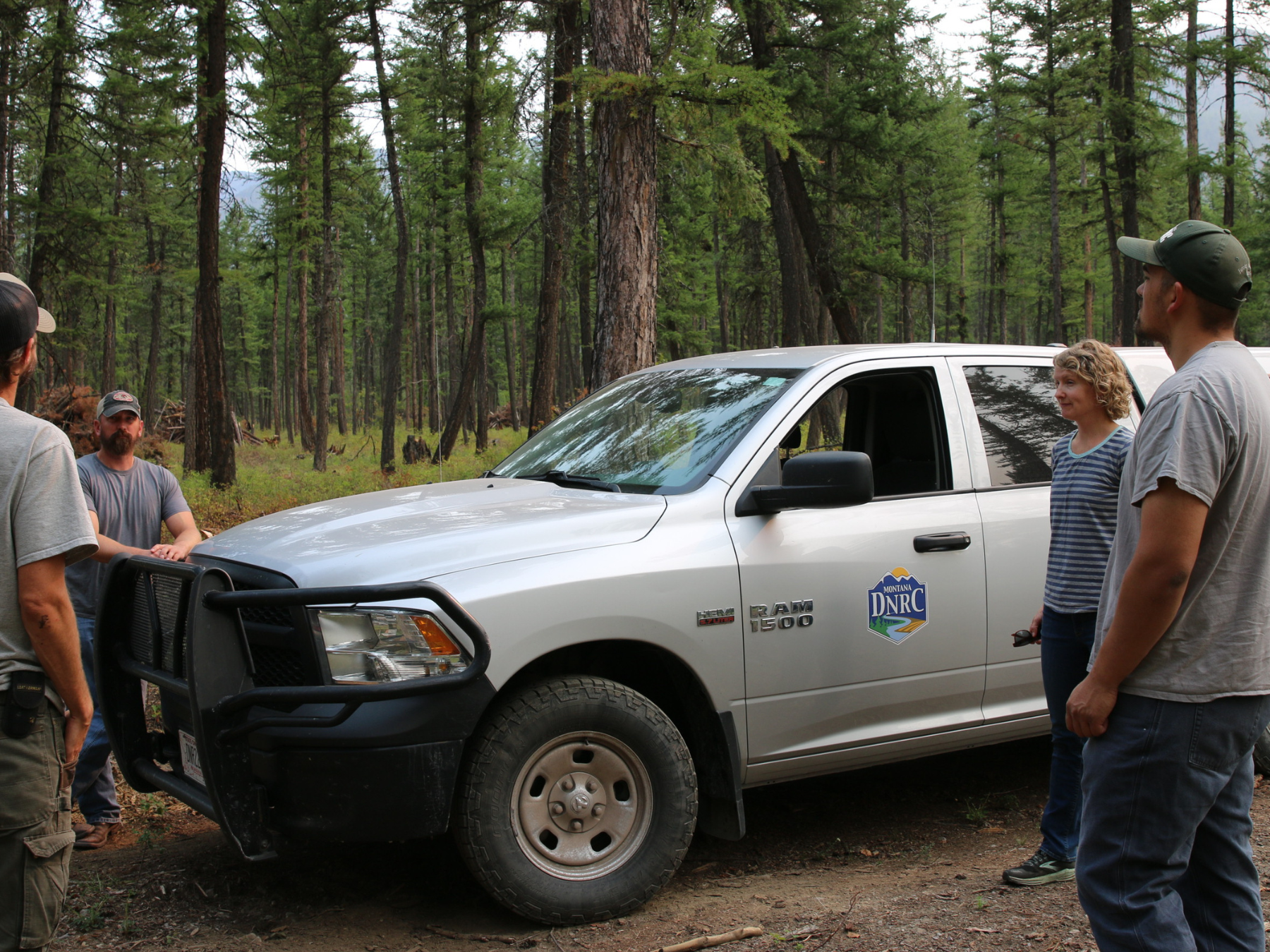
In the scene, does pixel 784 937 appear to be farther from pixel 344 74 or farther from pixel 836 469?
pixel 344 74

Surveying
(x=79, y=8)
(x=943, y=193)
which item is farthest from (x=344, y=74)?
(x=943, y=193)

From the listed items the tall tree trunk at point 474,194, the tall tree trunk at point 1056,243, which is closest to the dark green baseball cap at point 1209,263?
the tall tree trunk at point 474,194

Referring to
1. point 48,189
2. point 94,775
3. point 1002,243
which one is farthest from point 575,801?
point 1002,243

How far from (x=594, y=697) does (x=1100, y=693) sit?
1.72m

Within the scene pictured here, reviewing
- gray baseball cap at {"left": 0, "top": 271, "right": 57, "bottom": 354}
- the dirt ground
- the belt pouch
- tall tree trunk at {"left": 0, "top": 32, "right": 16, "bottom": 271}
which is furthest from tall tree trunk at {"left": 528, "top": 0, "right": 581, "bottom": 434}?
the belt pouch

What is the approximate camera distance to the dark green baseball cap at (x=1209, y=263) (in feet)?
7.65

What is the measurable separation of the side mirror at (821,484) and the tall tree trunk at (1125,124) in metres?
24.7

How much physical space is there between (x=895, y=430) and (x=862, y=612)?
1.39m

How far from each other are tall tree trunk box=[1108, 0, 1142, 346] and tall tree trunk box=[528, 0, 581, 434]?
14912 mm

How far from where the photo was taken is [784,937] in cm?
348

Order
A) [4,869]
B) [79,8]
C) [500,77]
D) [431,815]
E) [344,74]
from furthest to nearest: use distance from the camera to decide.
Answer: [344,74] → [500,77] → [79,8] → [431,815] → [4,869]

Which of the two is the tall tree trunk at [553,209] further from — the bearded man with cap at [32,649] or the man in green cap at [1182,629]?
the man in green cap at [1182,629]

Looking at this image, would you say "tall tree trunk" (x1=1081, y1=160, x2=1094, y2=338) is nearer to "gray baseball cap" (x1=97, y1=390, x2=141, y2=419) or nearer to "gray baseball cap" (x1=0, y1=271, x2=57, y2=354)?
"gray baseball cap" (x1=97, y1=390, x2=141, y2=419)

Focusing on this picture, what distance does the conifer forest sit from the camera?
10.3m
